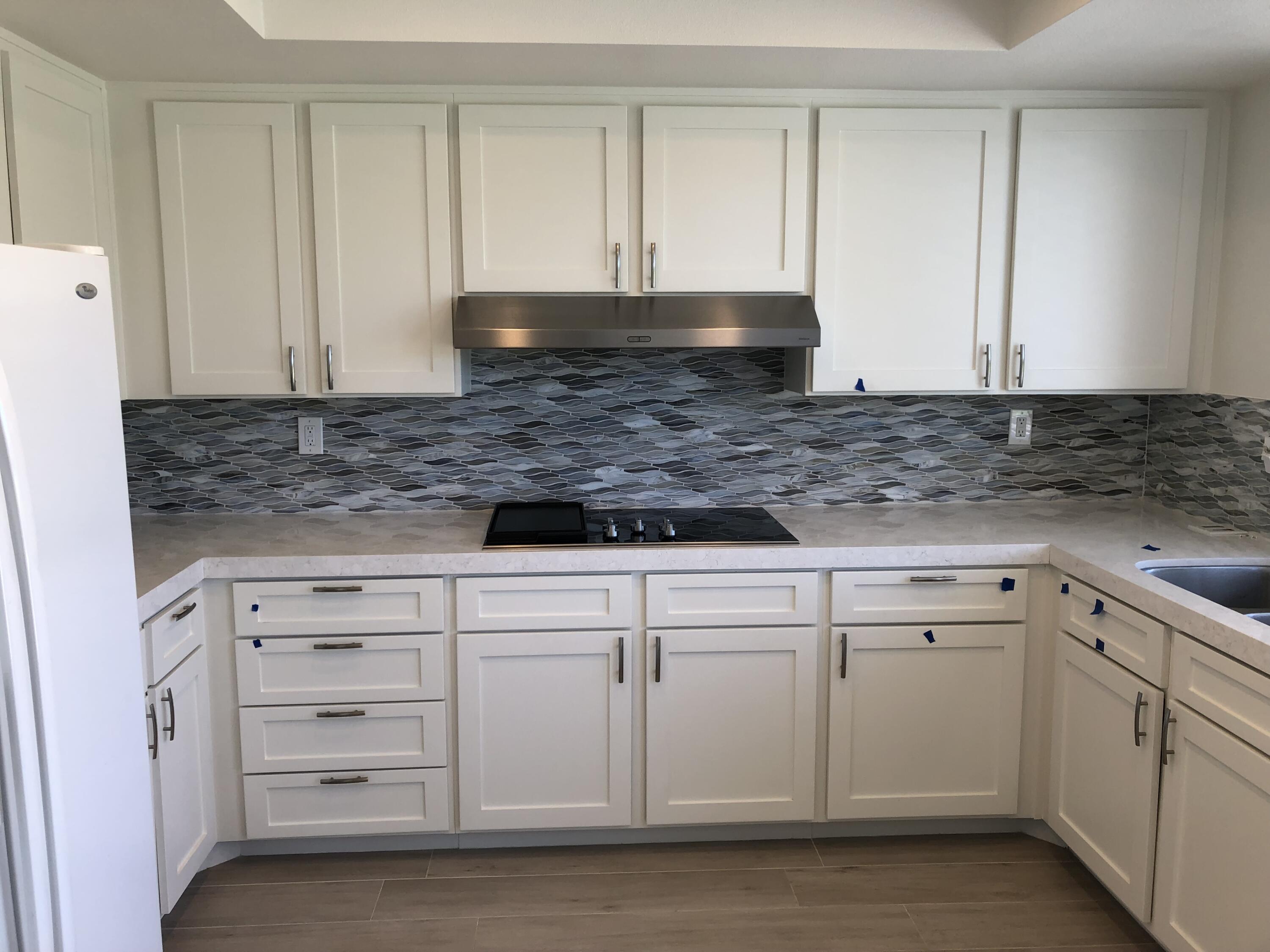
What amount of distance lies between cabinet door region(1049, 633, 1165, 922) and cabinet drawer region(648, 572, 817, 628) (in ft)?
2.35

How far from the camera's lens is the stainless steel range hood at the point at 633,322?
2.59 m

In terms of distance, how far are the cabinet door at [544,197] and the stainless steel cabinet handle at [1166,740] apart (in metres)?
1.73

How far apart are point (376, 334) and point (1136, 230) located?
223 cm

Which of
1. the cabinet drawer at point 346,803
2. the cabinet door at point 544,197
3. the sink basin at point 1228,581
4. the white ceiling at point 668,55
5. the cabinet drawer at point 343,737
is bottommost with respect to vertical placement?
the cabinet drawer at point 346,803

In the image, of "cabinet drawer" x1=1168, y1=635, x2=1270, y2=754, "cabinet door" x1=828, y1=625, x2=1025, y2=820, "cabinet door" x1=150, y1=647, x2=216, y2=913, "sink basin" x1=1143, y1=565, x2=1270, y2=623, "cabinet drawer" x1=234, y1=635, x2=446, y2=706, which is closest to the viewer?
"cabinet drawer" x1=1168, y1=635, x2=1270, y2=754

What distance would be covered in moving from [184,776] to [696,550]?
55.8 inches

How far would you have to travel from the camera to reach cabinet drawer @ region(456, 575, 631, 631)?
255cm

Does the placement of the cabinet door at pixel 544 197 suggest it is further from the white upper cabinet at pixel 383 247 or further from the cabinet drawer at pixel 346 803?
the cabinet drawer at pixel 346 803

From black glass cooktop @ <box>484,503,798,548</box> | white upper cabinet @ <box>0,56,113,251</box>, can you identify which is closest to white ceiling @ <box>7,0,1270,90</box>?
white upper cabinet @ <box>0,56,113,251</box>

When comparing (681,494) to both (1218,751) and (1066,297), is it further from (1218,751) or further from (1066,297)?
(1218,751)

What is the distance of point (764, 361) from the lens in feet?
10.1

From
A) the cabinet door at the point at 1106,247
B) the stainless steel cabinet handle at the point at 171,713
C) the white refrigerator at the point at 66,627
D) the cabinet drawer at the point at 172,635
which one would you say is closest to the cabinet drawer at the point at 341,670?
the cabinet drawer at the point at 172,635

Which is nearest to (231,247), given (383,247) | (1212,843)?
(383,247)

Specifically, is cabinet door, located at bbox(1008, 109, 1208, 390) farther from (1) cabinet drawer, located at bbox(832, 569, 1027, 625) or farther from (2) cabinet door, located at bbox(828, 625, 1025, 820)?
(2) cabinet door, located at bbox(828, 625, 1025, 820)
